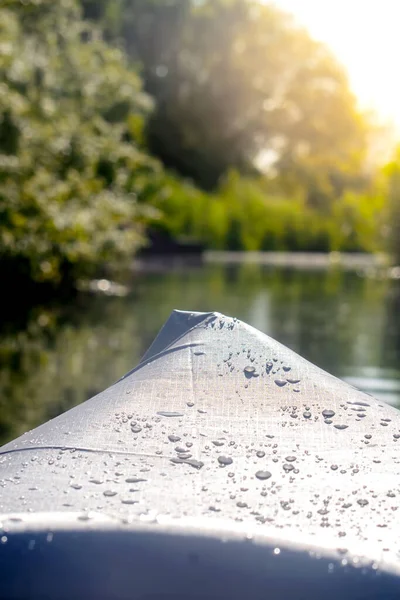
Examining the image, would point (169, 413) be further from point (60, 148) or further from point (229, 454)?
point (60, 148)

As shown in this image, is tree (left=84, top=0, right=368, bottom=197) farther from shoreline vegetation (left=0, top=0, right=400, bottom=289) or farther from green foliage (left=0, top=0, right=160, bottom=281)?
green foliage (left=0, top=0, right=160, bottom=281)

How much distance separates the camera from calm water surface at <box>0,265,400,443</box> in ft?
26.2

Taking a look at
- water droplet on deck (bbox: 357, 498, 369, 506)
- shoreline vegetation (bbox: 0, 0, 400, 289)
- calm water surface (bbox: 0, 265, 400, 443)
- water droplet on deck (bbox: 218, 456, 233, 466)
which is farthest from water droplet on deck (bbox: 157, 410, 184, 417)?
shoreline vegetation (bbox: 0, 0, 400, 289)

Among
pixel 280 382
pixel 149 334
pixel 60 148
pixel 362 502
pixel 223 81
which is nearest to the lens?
pixel 362 502

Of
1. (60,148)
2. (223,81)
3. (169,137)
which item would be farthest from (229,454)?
(223,81)

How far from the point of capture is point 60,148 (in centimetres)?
1777

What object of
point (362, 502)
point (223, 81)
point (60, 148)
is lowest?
point (362, 502)

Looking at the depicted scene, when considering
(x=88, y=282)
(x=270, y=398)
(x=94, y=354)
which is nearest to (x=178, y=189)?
(x=88, y=282)

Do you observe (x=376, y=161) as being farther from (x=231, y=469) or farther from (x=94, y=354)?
(x=231, y=469)

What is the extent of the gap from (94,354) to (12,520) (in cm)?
895

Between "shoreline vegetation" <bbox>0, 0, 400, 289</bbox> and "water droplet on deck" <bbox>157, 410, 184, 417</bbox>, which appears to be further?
"shoreline vegetation" <bbox>0, 0, 400, 289</bbox>

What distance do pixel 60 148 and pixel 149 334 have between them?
6.32 m

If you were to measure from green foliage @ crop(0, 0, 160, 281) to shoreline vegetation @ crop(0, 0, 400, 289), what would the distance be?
0.04 m

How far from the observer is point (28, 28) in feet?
68.7
